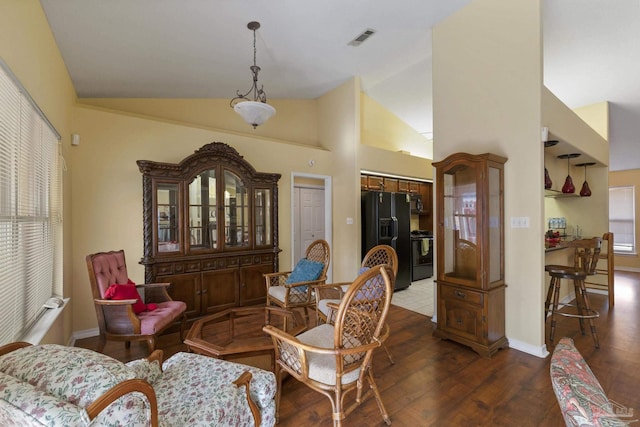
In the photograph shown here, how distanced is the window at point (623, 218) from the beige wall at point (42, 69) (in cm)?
1062

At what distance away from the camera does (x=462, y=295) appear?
2.90 metres

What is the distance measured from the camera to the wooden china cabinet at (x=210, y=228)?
11.0 ft

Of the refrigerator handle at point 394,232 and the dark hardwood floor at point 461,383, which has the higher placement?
the refrigerator handle at point 394,232

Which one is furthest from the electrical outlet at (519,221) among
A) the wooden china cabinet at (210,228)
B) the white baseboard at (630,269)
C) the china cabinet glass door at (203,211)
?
the white baseboard at (630,269)

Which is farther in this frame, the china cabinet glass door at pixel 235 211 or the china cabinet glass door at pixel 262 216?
the china cabinet glass door at pixel 262 216

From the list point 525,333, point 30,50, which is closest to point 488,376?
point 525,333

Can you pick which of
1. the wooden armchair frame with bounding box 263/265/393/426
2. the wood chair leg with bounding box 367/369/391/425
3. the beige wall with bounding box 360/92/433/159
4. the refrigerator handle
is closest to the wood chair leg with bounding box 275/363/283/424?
the wooden armchair frame with bounding box 263/265/393/426

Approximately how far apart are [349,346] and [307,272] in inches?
63.2

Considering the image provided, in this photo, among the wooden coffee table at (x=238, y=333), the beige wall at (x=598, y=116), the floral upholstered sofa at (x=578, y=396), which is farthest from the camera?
the beige wall at (x=598, y=116)

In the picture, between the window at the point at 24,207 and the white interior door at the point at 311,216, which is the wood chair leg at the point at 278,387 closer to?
the window at the point at 24,207

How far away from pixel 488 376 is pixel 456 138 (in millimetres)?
2452

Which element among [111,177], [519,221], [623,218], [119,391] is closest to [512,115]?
[519,221]

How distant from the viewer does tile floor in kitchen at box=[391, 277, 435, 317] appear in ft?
13.5

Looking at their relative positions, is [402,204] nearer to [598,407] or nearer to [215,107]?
[215,107]
